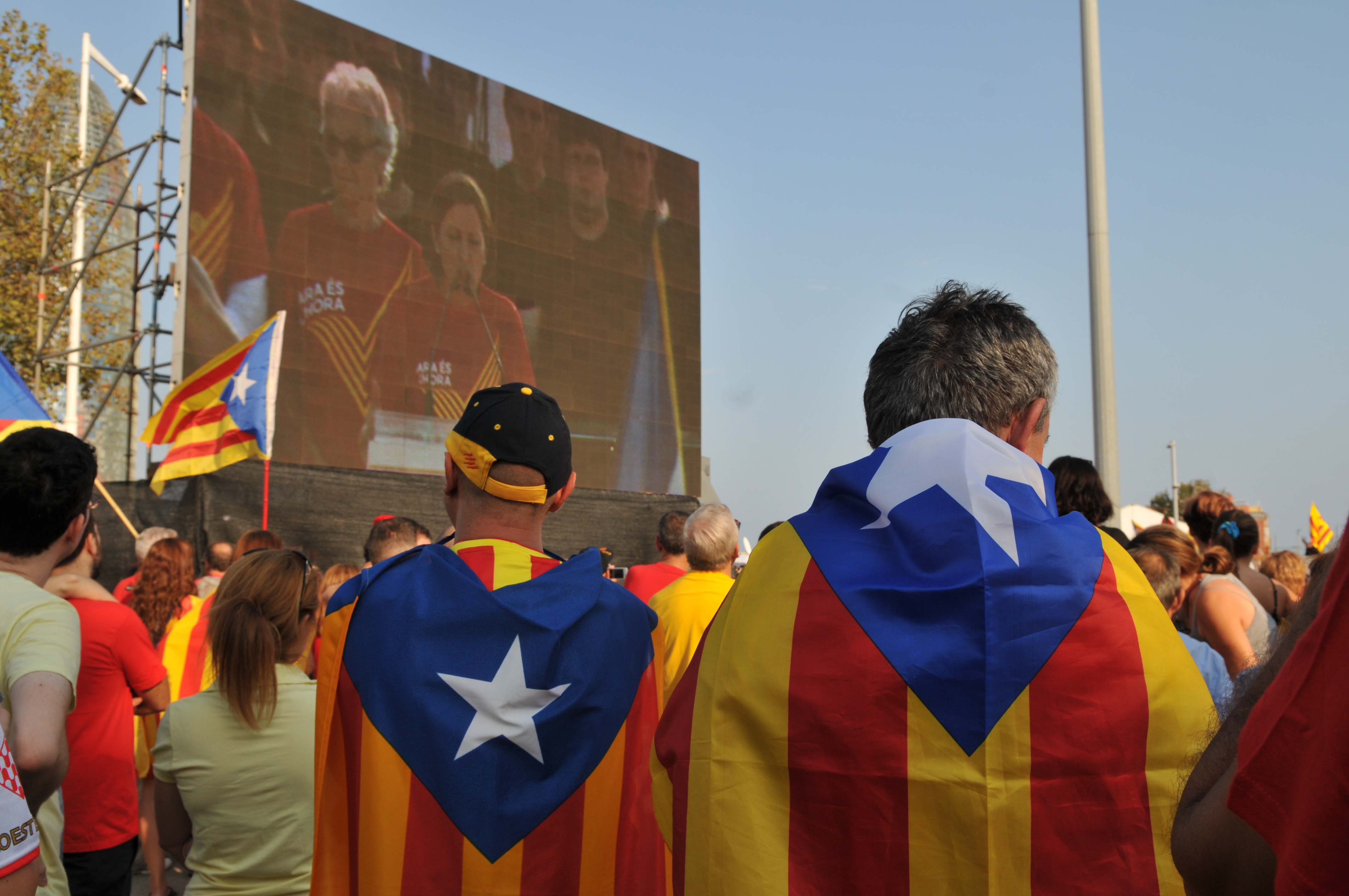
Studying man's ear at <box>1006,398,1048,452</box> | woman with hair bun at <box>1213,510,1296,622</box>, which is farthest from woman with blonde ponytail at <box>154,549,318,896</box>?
woman with hair bun at <box>1213,510,1296,622</box>

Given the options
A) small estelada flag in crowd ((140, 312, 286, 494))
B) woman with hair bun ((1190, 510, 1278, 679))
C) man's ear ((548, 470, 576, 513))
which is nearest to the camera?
man's ear ((548, 470, 576, 513))

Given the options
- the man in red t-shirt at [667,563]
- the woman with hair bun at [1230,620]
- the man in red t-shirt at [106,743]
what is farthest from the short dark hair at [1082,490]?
the man in red t-shirt at [106,743]

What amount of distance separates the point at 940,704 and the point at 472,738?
3.00ft

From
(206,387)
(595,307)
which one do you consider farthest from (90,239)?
(206,387)

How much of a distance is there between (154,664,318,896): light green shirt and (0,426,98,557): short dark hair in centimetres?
61

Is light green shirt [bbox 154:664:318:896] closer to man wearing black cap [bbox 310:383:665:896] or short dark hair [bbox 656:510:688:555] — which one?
man wearing black cap [bbox 310:383:665:896]

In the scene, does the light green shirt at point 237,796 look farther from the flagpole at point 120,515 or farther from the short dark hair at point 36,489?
the flagpole at point 120,515

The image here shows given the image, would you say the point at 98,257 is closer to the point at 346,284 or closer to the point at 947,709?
the point at 346,284

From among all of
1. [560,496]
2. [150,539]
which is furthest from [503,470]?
[150,539]

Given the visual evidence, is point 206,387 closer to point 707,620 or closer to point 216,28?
point 707,620

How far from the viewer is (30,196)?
1279 cm

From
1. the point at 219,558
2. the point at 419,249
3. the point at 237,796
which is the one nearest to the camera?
the point at 237,796

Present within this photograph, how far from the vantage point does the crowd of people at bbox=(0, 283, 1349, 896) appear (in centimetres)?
110

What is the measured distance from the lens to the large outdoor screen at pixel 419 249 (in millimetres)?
11836
